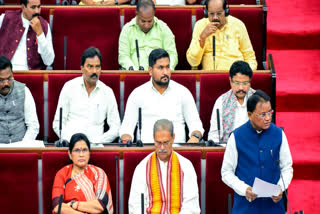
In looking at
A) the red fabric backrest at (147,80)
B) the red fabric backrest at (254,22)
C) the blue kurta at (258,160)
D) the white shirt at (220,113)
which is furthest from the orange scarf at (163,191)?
the red fabric backrest at (254,22)

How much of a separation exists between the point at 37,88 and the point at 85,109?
0.12m

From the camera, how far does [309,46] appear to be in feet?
7.09

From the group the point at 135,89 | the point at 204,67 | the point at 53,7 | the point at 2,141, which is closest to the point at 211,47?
the point at 204,67

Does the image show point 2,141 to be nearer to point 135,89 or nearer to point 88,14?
point 135,89

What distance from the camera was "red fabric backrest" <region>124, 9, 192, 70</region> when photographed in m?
2.06

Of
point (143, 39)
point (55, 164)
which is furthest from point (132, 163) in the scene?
point (143, 39)

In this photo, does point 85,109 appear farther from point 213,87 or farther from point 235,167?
point 235,167

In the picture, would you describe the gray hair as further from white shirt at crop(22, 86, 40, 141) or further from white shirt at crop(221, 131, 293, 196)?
white shirt at crop(22, 86, 40, 141)

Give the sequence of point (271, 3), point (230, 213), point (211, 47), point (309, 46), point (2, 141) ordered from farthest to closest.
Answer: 1. point (271, 3)
2. point (309, 46)
3. point (211, 47)
4. point (2, 141)
5. point (230, 213)

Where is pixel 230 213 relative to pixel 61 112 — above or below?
below

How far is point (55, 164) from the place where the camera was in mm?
1634

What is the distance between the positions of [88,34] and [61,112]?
1.32 feet

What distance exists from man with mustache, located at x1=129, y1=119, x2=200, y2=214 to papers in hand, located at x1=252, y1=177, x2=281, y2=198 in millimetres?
121

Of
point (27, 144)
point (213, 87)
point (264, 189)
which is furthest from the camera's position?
point (213, 87)
